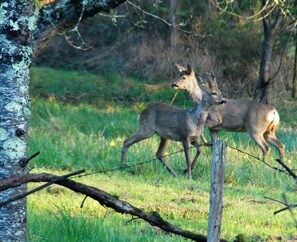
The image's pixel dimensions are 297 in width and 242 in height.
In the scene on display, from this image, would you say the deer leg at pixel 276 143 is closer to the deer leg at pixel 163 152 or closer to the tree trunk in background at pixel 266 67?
the deer leg at pixel 163 152

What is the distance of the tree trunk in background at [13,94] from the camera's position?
5.16 metres

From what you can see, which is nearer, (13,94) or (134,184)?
(13,94)

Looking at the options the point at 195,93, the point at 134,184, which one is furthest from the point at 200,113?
the point at 134,184

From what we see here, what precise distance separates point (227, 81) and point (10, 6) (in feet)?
55.5

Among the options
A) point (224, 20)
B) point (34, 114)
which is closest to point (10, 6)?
point (34, 114)

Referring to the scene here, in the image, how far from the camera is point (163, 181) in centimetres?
1092

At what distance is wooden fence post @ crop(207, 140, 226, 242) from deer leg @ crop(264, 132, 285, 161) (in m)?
8.40

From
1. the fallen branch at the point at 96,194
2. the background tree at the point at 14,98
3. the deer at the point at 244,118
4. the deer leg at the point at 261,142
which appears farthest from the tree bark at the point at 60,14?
the deer at the point at 244,118

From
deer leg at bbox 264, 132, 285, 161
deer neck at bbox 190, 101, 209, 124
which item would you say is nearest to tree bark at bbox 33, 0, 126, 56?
deer neck at bbox 190, 101, 209, 124

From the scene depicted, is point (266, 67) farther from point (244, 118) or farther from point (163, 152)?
point (163, 152)

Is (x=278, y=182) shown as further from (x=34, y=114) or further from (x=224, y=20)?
(x=224, y=20)

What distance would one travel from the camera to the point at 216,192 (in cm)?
497

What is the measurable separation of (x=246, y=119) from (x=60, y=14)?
8840 millimetres

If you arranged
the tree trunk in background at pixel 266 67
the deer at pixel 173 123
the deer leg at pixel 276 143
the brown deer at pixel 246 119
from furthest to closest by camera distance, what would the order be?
the tree trunk in background at pixel 266 67, the brown deer at pixel 246 119, the deer leg at pixel 276 143, the deer at pixel 173 123
